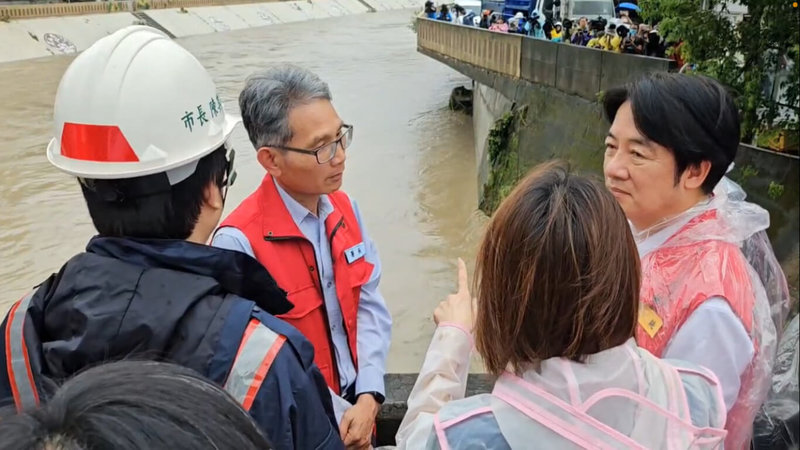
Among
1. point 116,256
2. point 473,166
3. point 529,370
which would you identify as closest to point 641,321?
point 529,370

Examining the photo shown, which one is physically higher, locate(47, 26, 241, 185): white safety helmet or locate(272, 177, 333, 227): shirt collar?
locate(47, 26, 241, 185): white safety helmet

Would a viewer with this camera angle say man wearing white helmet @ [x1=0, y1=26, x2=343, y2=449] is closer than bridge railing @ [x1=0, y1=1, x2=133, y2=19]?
Yes

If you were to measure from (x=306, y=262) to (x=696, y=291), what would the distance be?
3.50ft

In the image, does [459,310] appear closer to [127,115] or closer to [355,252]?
[355,252]

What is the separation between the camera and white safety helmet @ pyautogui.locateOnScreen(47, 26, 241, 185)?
1.35 metres

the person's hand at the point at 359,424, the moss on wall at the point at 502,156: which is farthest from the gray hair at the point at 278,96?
the moss on wall at the point at 502,156

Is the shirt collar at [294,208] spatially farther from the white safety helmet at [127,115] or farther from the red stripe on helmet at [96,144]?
the red stripe on helmet at [96,144]

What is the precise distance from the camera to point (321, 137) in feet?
6.46

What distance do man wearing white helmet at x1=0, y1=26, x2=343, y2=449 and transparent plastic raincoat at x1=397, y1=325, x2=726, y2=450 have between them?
0.31 m

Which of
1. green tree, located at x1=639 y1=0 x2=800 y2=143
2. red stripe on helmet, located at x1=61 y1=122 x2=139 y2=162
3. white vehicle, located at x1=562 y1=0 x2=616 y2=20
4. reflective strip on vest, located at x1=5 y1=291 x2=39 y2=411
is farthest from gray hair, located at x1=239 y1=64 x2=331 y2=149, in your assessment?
white vehicle, located at x1=562 y1=0 x2=616 y2=20

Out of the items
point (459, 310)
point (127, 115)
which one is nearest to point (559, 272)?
point (459, 310)

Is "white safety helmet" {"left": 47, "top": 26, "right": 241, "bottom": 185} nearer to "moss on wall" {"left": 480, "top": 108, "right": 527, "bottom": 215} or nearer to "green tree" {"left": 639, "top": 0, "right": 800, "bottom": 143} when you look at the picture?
"green tree" {"left": 639, "top": 0, "right": 800, "bottom": 143}

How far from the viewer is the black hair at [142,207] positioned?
1.30 m

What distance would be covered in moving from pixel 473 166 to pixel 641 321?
10815mm
